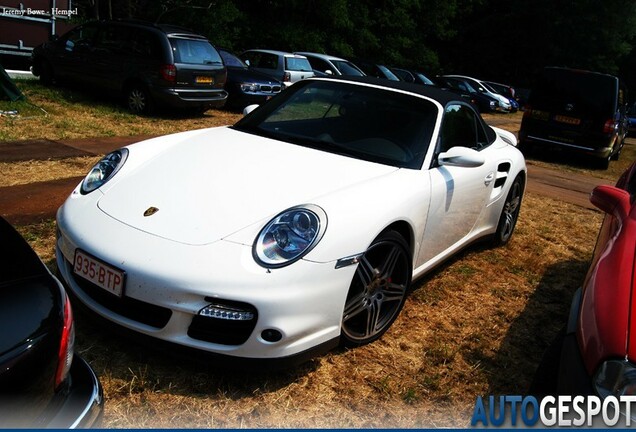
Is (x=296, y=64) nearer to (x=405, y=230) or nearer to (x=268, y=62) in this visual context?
(x=268, y=62)

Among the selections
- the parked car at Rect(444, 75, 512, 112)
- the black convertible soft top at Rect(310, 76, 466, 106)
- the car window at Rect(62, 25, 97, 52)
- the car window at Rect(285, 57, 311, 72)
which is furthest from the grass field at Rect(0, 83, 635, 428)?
the parked car at Rect(444, 75, 512, 112)

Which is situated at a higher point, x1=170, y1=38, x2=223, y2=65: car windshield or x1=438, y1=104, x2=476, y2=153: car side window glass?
x1=438, y1=104, x2=476, y2=153: car side window glass

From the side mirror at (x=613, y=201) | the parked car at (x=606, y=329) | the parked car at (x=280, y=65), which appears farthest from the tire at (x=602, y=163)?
the parked car at (x=606, y=329)

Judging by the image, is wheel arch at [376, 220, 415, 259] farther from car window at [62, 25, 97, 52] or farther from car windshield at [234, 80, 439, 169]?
car window at [62, 25, 97, 52]

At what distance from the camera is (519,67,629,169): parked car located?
36.1 ft

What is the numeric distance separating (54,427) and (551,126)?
1144cm

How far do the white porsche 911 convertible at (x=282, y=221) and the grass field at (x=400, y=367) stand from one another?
0.21 metres

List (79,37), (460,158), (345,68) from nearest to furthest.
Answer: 1. (460,158)
2. (79,37)
3. (345,68)

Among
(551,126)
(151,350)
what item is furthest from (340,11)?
(151,350)

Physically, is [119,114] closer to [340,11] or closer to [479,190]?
[479,190]

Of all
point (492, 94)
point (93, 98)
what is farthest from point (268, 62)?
point (492, 94)

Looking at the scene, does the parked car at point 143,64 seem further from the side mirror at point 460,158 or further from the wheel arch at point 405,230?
the wheel arch at point 405,230

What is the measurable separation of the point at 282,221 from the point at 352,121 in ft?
4.60

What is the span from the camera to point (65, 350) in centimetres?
173
